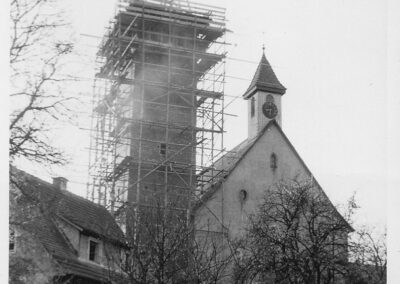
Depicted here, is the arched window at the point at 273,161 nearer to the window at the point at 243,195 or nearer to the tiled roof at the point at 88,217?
the window at the point at 243,195


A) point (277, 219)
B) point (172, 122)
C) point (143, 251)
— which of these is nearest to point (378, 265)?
point (277, 219)

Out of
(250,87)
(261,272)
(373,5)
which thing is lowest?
(261,272)

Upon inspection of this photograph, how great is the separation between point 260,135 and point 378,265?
1372 centimetres

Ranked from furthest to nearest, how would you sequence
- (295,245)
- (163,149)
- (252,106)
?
(252,106) → (163,149) → (295,245)

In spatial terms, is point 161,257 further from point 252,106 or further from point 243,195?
point 252,106

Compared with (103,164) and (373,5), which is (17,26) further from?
(103,164)

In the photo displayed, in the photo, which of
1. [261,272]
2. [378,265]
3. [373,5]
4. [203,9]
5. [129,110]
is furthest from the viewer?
[129,110]

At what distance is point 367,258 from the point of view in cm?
2809

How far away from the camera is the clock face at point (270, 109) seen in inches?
1714

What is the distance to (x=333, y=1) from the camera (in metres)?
20.2

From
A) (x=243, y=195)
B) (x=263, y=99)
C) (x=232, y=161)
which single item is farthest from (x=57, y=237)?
(x=263, y=99)

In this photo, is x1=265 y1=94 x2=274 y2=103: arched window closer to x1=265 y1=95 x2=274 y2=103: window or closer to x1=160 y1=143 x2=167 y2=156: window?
x1=265 y1=95 x2=274 y2=103: window

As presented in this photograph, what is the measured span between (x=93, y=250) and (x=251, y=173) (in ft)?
45.4

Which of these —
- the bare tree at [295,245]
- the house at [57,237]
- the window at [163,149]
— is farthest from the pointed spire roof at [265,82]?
the bare tree at [295,245]
